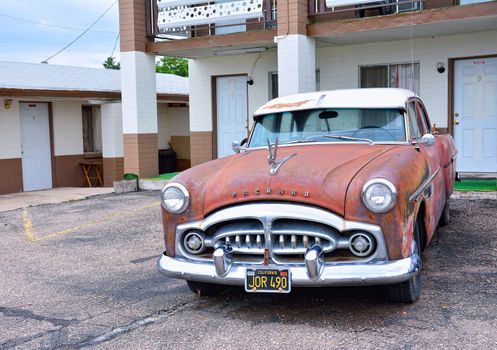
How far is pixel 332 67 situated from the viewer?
45.5ft

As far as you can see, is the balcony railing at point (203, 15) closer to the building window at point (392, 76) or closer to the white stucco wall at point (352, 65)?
the white stucco wall at point (352, 65)

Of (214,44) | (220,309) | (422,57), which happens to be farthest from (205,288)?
(422,57)

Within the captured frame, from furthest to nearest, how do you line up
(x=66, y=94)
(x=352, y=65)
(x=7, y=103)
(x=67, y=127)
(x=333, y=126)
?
(x=67, y=127) < (x=66, y=94) < (x=7, y=103) < (x=352, y=65) < (x=333, y=126)

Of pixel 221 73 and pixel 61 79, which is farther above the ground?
pixel 61 79

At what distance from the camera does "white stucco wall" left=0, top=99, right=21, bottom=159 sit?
16.0m

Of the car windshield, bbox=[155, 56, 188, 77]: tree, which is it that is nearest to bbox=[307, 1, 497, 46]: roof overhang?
the car windshield

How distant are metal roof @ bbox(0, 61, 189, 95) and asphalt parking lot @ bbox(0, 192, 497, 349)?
9035mm

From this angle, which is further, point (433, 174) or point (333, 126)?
point (333, 126)

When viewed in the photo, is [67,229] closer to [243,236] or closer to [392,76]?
[243,236]

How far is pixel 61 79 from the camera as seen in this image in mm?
17703

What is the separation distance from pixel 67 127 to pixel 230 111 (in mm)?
5291

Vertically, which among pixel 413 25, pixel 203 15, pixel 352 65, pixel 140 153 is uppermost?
pixel 203 15

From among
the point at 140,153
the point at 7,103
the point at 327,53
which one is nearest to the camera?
the point at 327,53

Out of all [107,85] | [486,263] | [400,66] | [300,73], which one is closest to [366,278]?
[486,263]
